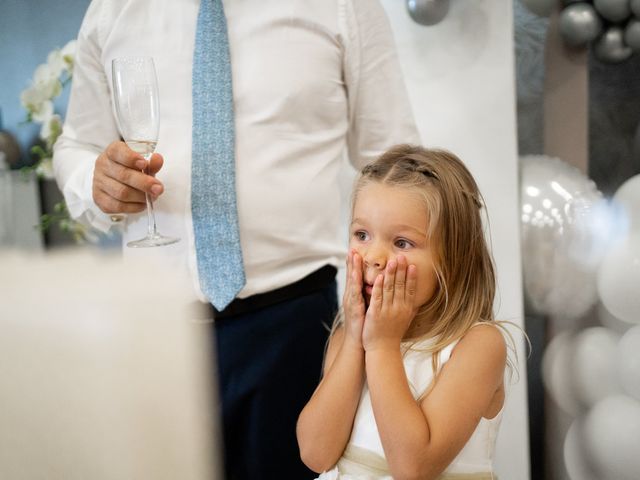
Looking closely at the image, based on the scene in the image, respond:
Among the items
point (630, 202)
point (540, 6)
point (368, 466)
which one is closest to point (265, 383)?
point (368, 466)

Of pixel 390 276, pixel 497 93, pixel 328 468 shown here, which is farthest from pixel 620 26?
pixel 328 468

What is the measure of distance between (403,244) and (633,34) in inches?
37.1

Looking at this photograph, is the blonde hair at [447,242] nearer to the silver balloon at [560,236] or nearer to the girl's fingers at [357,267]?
the girl's fingers at [357,267]

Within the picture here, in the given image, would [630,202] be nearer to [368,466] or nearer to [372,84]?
[372,84]

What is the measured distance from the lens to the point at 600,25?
1627 millimetres

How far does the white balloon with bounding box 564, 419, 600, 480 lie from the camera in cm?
157

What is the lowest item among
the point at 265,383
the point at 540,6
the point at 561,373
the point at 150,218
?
the point at 561,373

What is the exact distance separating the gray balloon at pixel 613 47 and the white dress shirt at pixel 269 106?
587 millimetres

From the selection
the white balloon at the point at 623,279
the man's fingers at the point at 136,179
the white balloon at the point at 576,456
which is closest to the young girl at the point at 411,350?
the man's fingers at the point at 136,179

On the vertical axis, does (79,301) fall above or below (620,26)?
below

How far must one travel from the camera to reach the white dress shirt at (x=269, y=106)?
128 cm

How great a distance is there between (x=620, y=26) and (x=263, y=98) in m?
0.93

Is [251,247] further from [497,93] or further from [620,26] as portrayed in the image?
[620,26]

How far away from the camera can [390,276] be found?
0.99 metres
